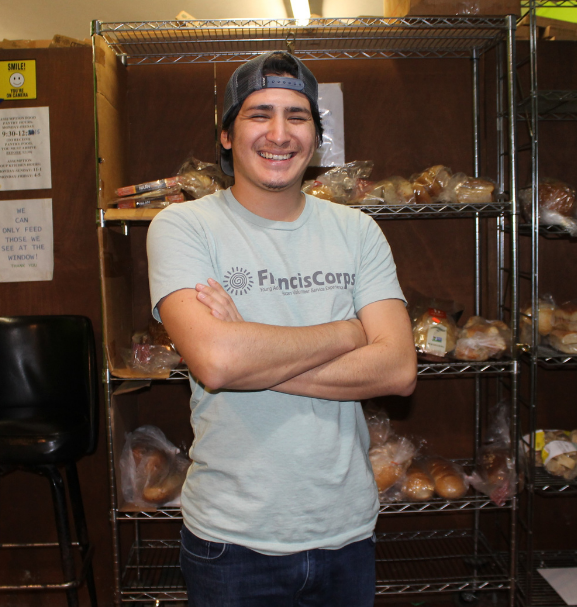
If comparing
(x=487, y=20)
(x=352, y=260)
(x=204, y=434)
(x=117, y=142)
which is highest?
(x=487, y=20)

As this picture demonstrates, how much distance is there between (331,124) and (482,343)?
45.1 inches

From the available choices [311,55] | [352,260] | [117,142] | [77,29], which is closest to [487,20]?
[311,55]

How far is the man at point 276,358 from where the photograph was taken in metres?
1.05

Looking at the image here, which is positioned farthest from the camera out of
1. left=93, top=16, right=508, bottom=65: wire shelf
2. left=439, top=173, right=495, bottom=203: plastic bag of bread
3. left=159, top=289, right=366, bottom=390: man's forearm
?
left=439, top=173, right=495, bottom=203: plastic bag of bread

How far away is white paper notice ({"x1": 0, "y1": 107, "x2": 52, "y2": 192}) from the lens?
223 centimetres

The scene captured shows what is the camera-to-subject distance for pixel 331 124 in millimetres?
2273

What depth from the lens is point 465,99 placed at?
233 centimetres

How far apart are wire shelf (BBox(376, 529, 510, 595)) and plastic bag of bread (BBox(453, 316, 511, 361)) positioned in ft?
3.10

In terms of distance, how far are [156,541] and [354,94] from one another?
225 centimetres

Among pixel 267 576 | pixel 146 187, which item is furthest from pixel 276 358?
pixel 146 187

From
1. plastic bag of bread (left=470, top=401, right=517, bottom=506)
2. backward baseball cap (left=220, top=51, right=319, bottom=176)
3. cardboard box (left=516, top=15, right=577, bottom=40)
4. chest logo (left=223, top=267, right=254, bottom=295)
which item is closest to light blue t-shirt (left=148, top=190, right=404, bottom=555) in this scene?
chest logo (left=223, top=267, right=254, bottom=295)

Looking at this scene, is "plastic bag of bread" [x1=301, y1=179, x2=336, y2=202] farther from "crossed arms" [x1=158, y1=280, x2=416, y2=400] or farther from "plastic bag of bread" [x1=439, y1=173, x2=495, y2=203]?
"crossed arms" [x1=158, y1=280, x2=416, y2=400]

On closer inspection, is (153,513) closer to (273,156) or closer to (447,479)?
(447,479)

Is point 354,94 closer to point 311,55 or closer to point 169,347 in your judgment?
point 311,55
